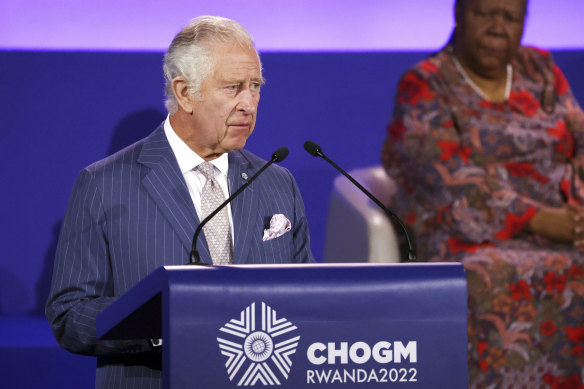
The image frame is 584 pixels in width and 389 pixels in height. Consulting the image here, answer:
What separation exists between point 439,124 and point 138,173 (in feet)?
3.70

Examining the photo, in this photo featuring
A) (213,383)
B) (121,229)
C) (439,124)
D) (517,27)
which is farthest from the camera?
(517,27)

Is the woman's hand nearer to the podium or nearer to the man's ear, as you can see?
the man's ear

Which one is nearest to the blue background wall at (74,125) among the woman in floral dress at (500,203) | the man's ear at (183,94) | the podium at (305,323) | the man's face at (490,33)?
the woman in floral dress at (500,203)

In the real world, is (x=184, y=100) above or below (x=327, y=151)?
below

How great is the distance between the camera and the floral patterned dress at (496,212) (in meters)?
2.32

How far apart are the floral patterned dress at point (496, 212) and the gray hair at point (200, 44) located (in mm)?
943

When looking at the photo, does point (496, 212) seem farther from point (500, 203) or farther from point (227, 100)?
point (227, 100)

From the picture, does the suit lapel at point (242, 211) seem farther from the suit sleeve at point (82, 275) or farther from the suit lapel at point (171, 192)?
the suit sleeve at point (82, 275)

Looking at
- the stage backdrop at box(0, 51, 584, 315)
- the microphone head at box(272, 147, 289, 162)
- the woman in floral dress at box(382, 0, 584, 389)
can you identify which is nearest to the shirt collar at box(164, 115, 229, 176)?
the microphone head at box(272, 147, 289, 162)

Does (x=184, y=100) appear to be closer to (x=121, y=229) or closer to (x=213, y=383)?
(x=121, y=229)

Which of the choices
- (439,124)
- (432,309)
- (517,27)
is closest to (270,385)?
(432,309)

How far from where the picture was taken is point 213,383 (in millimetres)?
995

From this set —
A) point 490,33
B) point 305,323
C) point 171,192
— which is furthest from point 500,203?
point 305,323

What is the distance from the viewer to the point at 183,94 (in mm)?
1600
